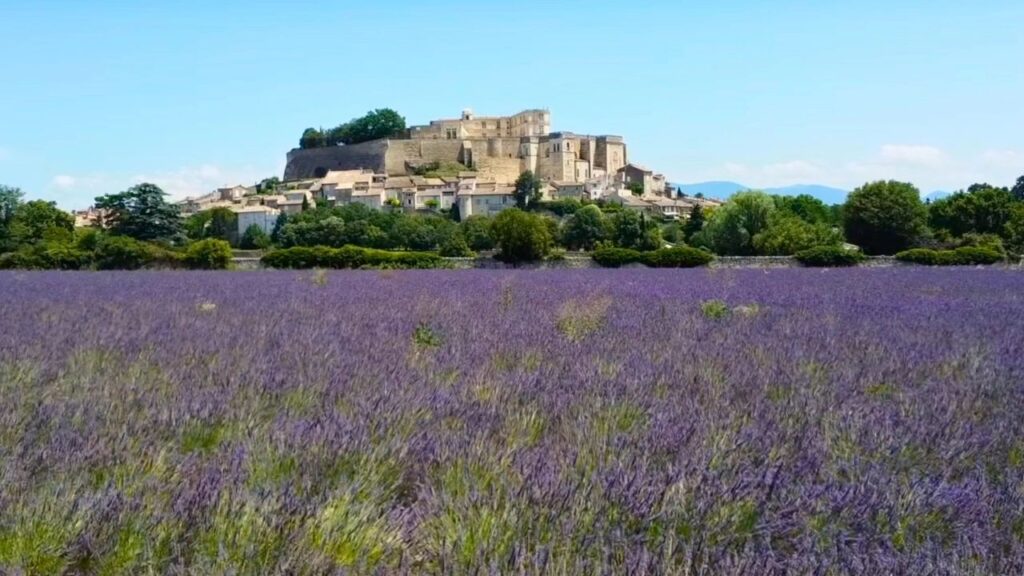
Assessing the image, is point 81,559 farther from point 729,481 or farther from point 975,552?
point 975,552

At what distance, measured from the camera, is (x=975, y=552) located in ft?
6.40

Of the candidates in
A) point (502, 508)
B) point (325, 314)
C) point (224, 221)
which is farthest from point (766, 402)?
point (224, 221)

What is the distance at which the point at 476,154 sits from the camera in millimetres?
117125

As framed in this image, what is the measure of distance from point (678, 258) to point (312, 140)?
104 metres

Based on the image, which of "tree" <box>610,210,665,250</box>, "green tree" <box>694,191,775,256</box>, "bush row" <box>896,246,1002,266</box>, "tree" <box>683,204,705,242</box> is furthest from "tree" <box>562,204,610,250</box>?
"bush row" <box>896,246,1002,266</box>

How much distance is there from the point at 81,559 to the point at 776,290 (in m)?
10.8

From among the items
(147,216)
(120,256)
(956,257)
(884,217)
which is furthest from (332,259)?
(884,217)

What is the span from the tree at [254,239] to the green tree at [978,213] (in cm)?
5288

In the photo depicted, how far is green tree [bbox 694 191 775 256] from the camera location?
55406mm

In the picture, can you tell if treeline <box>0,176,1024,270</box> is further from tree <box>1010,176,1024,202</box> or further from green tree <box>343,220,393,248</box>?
tree <box>1010,176,1024,202</box>

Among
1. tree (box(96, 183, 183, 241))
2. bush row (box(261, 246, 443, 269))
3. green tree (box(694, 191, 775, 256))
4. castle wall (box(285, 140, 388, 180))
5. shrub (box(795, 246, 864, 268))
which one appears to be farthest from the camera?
castle wall (box(285, 140, 388, 180))

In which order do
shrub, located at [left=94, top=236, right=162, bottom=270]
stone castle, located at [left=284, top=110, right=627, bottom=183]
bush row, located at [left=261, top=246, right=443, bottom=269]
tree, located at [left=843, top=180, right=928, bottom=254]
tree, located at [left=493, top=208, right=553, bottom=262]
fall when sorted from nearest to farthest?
shrub, located at [left=94, top=236, right=162, bottom=270], bush row, located at [left=261, top=246, right=443, bottom=269], tree, located at [left=493, top=208, right=553, bottom=262], tree, located at [left=843, top=180, right=928, bottom=254], stone castle, located at [left=284, top=110, right=627, bottom=183]

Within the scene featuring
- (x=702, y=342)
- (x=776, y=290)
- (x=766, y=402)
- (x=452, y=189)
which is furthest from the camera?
(x=452, y=189)

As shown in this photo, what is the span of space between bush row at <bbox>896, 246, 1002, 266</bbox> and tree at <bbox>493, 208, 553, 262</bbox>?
1309 cm
